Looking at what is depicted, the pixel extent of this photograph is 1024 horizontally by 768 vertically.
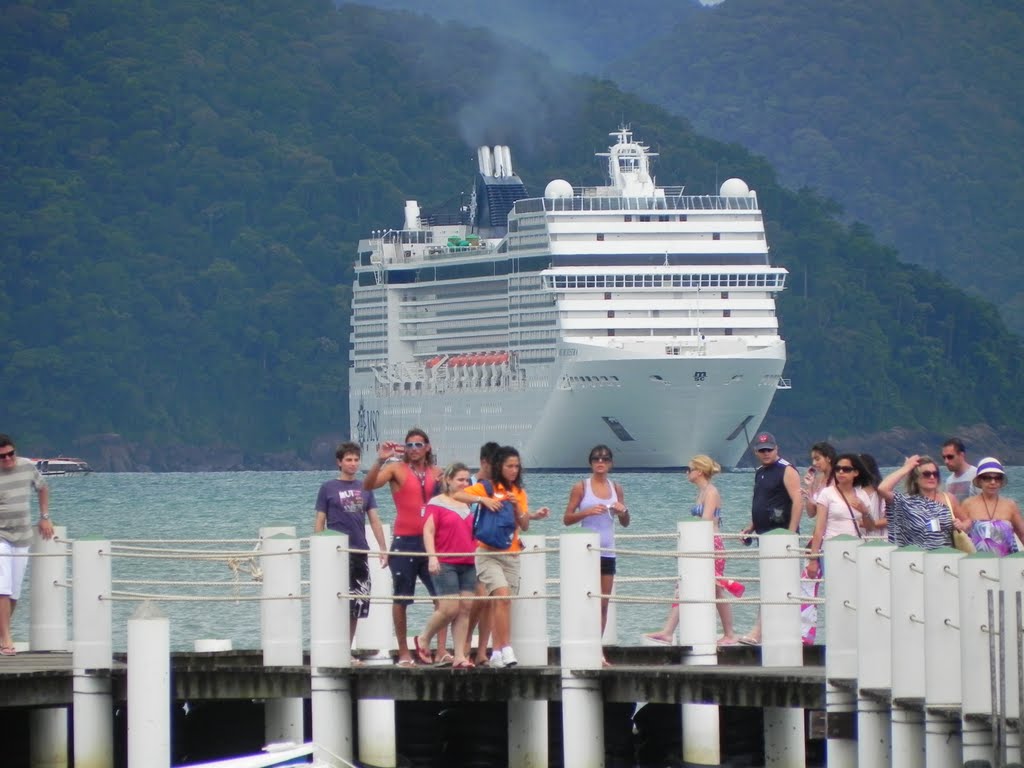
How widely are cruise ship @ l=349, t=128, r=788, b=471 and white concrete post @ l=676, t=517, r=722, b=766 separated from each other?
2704 inches

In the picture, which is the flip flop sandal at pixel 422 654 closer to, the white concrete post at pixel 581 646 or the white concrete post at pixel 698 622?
the white concrete post at pixel 581 646

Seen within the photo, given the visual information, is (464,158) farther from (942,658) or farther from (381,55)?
(942,658)

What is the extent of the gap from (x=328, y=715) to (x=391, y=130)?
140604mm

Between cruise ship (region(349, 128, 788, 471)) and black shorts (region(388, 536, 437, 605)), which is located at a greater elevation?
cruise ship (region(349, 128, 788, 471))

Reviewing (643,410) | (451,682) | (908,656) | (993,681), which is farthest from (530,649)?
(643,410)

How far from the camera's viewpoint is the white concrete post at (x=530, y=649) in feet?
45.0

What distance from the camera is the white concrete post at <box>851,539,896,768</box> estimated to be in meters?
12.1

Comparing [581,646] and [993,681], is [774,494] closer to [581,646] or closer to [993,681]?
[581,646]

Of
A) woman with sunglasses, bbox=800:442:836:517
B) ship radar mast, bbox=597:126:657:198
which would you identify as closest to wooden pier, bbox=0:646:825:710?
woman with sunglasses, bbox=800:442:836:517

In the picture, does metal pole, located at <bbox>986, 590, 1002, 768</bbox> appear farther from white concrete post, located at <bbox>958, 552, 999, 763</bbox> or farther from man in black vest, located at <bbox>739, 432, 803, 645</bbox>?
man in black vest, located at <bbox>739, 432, 803, 645</bbox>

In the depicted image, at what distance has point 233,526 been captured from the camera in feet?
184

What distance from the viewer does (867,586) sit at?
12.2 meters

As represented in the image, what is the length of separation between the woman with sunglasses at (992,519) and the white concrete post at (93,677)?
4.50 meters

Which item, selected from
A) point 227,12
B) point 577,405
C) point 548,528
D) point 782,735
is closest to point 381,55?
point 227,12
